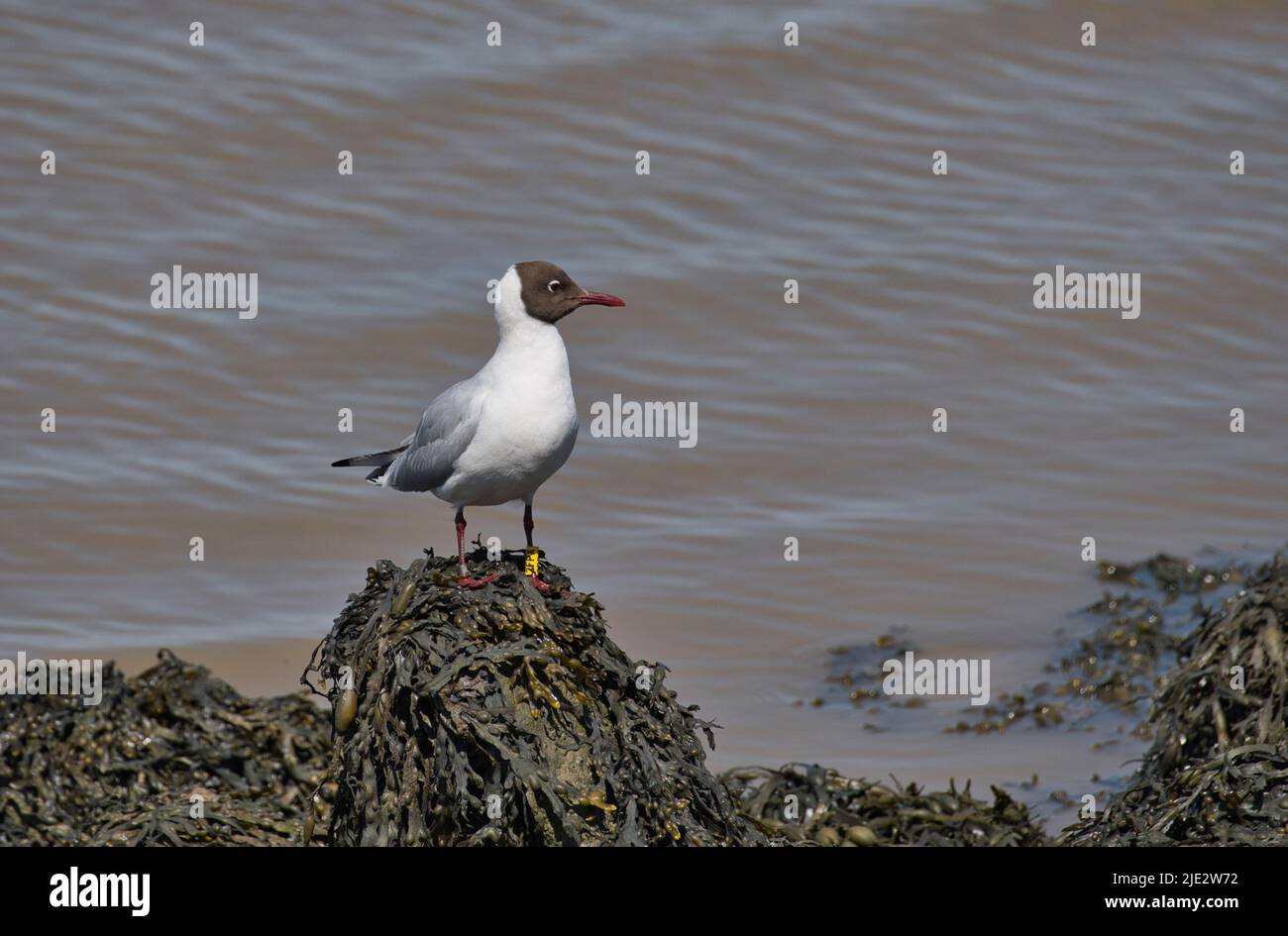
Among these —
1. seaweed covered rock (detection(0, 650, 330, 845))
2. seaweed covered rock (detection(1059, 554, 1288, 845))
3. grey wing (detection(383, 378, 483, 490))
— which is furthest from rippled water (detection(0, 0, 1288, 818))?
grey wing (detection(383, 378, 483, 490))

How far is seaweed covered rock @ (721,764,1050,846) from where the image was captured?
247 inches

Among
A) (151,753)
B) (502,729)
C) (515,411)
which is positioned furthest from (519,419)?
(151,753)

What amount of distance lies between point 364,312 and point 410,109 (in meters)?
3.09

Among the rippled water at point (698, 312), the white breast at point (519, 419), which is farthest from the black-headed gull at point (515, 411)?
the rippled water at point (698, 312)

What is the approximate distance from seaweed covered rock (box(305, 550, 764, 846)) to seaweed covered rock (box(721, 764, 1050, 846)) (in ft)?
4.07

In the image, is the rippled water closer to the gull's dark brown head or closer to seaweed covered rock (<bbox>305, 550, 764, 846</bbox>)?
seaweed covered rock (<bbox>305, 550, 764, 846</bbox>)

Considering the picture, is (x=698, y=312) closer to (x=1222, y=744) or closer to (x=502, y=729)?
(x=1222, y=744)

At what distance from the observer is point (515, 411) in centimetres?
527

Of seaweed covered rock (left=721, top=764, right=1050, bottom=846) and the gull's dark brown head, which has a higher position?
the gull's dark brown head

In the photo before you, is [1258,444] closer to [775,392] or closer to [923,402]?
[923,402]

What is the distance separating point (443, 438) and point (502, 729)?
1.22m

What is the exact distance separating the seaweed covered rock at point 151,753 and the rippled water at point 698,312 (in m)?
2.41

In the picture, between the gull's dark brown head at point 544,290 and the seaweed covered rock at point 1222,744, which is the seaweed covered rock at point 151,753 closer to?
the gull's dark brown head at point 544,290

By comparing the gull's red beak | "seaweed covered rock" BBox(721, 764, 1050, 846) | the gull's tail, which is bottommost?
"seaweed covered rock" BBox(721, 764, 1050, 846)
